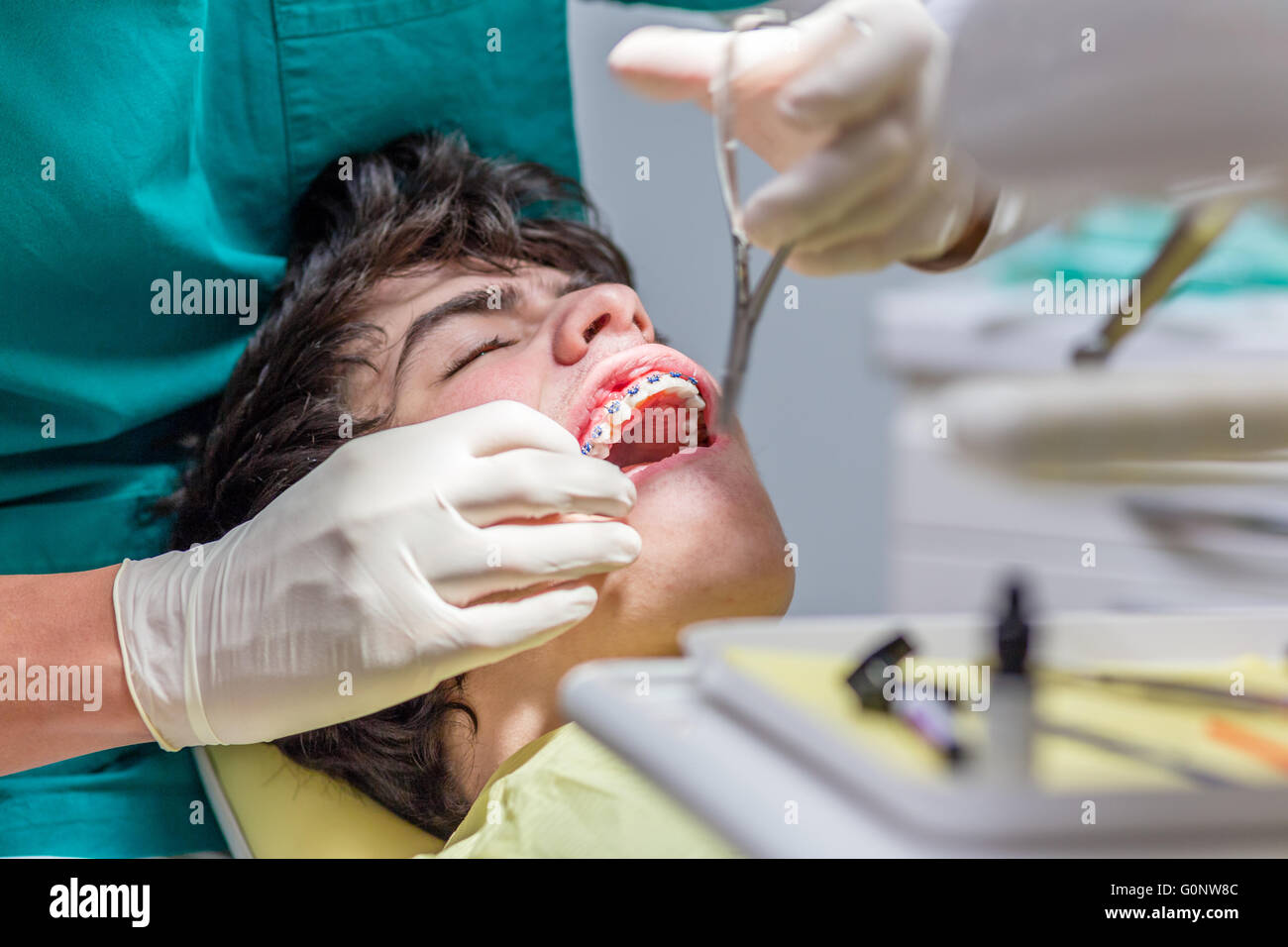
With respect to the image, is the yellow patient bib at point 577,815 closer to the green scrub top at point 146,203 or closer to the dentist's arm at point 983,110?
the dentist's arm at point 983,110

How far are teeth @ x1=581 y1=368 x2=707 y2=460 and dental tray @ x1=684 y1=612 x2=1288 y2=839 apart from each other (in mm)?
315

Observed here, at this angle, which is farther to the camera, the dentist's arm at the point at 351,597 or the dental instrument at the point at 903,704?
the dentist's arm at the point at 351,597

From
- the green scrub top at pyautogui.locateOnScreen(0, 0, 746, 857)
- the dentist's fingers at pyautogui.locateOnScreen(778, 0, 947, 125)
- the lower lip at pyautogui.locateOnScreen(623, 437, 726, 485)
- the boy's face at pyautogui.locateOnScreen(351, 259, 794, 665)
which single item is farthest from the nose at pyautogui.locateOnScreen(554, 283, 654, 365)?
the dentist's fingers at pyautogui.locateOnScreen(778, 0, 947, 125)

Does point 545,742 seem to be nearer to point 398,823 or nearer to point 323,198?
point 398,823

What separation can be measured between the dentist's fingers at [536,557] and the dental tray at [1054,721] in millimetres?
162

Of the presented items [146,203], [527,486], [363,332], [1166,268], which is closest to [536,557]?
[527,486]

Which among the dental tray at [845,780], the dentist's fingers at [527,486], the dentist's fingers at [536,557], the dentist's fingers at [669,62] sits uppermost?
the dentist's fingers at [669,62]

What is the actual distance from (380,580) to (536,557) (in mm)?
133

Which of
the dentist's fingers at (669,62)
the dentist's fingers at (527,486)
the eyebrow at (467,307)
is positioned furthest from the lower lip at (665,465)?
the dentist's fingers at (669,62)

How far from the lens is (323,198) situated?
1441 mm

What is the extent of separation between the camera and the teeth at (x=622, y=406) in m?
1.08

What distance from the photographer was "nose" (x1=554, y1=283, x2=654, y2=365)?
1104 millimetres

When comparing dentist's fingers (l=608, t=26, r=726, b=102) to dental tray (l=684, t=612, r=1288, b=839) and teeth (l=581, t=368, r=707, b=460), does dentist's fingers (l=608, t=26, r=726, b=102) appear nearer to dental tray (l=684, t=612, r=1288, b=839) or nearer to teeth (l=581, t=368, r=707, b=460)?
teeth (l=581, t=368, r=707, b=460)

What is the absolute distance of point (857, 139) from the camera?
68cm
